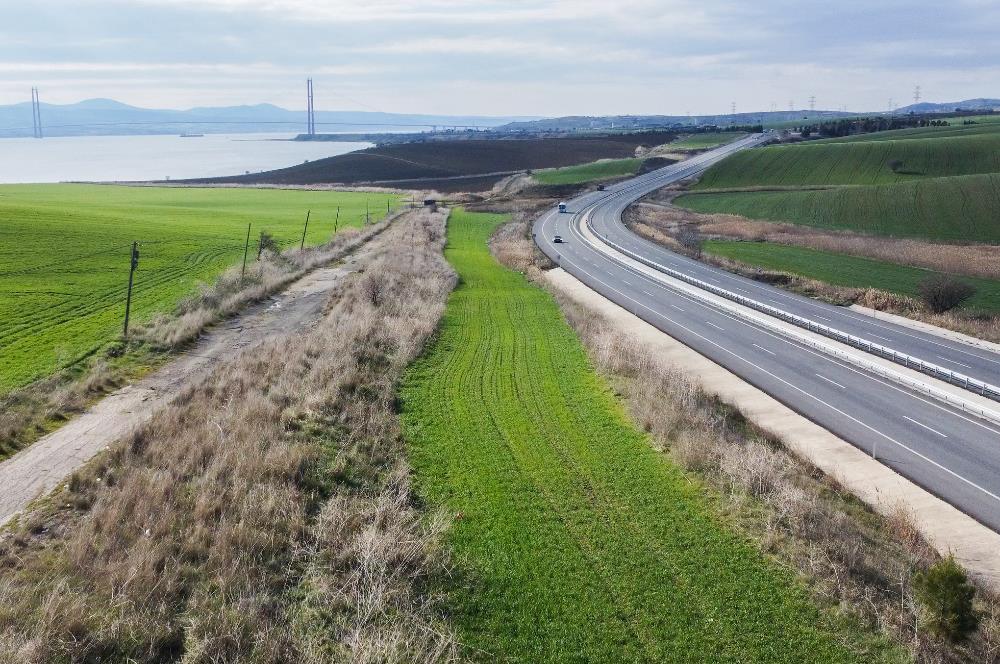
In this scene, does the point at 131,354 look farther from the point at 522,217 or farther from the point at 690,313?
the point at 522,217

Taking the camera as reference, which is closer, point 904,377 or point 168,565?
point 168,565

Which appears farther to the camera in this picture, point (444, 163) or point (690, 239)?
point (444, 163)

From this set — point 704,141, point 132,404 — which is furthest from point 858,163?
point 132,404

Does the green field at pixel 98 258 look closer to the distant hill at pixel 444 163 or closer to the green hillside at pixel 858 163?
the distant hill at pixel 444 163

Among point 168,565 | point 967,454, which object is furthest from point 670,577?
point 967,454

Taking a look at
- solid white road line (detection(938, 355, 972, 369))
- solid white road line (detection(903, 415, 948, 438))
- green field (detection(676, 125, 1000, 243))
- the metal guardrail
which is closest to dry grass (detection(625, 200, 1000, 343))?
solid white road line (detection(938, 355, 972, 369))

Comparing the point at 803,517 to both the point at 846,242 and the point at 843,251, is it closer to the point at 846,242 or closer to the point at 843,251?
the point at 843,251
